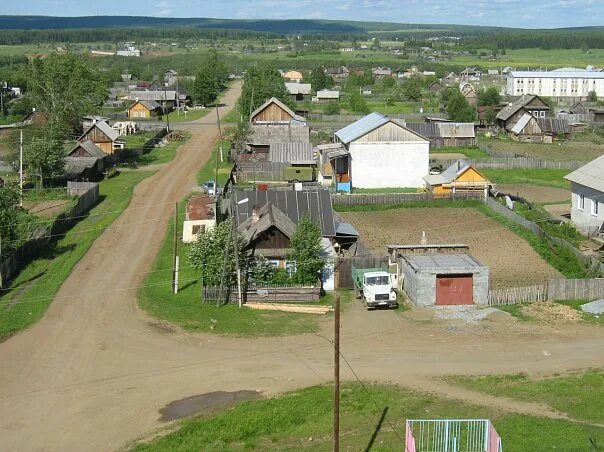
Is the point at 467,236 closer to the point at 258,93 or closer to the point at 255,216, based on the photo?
the point at 255,216

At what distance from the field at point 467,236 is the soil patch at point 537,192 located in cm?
558

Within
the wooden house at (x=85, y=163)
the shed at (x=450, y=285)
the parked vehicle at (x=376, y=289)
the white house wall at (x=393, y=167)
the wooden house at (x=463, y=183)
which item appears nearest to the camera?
the parked vehicle at (x=376, y=289)

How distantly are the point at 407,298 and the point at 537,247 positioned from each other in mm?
8810

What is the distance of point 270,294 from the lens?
97.2 ft

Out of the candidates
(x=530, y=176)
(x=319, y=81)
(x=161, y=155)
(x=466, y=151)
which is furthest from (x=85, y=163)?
(x=319, y=81)

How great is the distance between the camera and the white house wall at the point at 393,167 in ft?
169

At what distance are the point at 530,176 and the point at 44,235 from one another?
3280 cm

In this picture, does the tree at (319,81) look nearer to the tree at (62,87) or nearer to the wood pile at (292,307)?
the tree at (62,87)

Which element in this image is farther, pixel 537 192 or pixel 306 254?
pixel 537 192

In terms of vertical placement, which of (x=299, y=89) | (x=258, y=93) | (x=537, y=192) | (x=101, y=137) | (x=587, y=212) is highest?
(x=299, y=89)

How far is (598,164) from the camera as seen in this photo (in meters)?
40.8

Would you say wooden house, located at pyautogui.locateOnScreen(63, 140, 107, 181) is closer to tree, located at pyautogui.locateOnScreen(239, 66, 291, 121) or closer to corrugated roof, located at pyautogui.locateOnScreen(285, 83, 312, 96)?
tree, located at pyautogui.locateOnScreen(239, 66, 291, 121)

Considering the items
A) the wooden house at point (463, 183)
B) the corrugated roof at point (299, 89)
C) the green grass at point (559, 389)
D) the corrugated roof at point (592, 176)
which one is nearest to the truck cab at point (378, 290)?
the green grass at point (559, 389)

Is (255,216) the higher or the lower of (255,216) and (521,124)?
the lower
